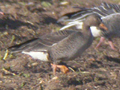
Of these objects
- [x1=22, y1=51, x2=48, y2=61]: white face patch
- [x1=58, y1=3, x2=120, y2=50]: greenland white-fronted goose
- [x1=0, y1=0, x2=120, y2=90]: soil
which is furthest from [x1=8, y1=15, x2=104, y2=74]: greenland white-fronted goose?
[x1=58, y1=3, x2=120, y2=50]: greenland white-fronted goose

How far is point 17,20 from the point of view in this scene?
6562mm

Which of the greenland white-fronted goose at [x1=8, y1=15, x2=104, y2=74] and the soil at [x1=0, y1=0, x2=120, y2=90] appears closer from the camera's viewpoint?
the soil at [x1=0, y1=0, x2=120, y2=90]

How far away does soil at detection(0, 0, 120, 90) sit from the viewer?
4.72 metres

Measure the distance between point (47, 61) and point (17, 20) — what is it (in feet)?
5.41

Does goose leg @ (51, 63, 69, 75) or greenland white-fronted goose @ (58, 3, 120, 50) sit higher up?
greenland white-fronted goose @ (58, 3, 120, 50)

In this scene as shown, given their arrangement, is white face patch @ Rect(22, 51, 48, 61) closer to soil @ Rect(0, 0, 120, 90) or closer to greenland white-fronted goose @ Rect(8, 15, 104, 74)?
greenland white-fronted goose @ Rect(8, 15, 104, 74)

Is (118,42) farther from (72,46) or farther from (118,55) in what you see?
(72,46)

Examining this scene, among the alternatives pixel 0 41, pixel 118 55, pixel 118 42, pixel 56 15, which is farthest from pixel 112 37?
pixel 0 41

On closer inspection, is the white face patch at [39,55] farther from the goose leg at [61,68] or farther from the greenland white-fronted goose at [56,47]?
the goose leg at [61,68]

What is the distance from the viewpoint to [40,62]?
548 centimetres

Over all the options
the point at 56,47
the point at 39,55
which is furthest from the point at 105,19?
the point at 39,55

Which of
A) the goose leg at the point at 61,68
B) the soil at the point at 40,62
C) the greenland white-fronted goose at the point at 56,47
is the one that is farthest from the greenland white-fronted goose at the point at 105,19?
the goose leg at the point at 61,68

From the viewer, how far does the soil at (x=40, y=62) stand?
4719 millimetres

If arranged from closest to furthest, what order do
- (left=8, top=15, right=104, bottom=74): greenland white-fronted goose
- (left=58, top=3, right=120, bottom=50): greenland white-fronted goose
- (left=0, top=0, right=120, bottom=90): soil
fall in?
(left=0, top=0, right=120, bottom=90): soil
(left=8, top=15, right=104, bottom=74): greenland white-fronted goose
(left=58, top=3, right=120, bottom=50): greenland white-fronted goose
